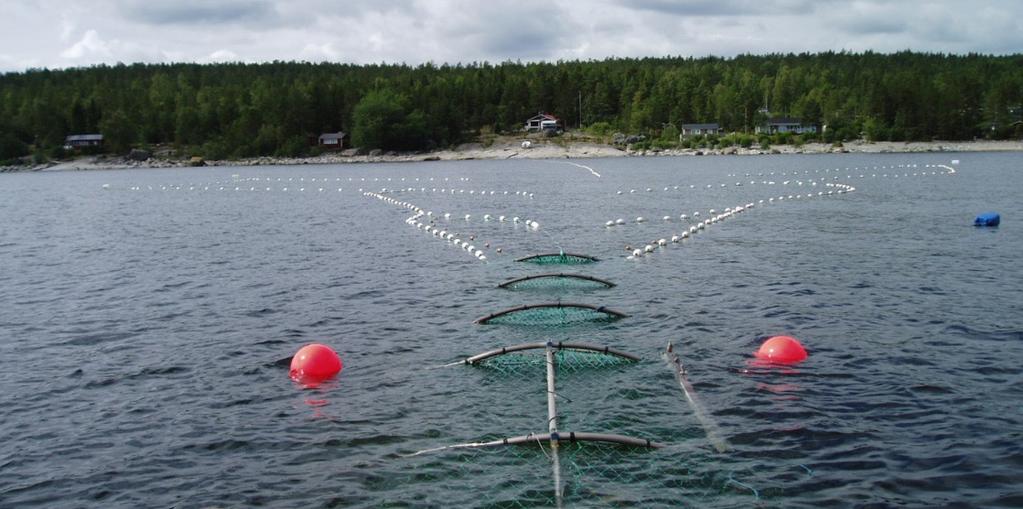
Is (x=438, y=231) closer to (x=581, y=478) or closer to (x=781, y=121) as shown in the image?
(x=581, y=478)

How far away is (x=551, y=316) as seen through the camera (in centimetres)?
2311

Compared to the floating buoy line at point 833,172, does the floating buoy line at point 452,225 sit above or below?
below

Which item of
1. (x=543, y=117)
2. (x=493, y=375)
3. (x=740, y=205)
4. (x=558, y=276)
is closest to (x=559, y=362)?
(x=493, y=375)

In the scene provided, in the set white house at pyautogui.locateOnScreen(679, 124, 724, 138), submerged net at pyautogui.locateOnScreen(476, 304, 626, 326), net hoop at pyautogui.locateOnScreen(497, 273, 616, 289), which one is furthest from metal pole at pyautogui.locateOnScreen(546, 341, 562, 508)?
white house at pyautogui.locateOnScreen(679, 124, 724, 138)

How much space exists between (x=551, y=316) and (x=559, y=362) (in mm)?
4394

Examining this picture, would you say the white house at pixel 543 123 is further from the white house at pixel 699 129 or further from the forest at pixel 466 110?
the white house at pixel 699 129

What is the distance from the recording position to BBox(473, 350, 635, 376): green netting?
18594 millimetres

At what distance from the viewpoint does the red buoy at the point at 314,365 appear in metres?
18.6

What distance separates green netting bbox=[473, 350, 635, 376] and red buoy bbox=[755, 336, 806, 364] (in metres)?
2.83

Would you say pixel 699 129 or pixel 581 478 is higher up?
pixel 699 129

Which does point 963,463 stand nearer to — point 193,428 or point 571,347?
point 571,347

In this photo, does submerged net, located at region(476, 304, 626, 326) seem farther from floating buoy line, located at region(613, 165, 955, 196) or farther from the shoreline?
the shoreline

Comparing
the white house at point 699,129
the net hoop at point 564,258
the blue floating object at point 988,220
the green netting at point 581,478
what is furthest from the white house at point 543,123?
the green netting at point 581,478

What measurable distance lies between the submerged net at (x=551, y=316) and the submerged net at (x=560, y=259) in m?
9.64
